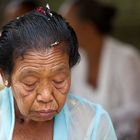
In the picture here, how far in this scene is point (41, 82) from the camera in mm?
3057

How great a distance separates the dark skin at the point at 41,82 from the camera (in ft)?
9.98

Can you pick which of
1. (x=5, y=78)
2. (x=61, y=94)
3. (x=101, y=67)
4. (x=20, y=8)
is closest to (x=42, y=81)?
(x=61, y=94)

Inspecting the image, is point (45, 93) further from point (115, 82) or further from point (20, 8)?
point (20, 8)

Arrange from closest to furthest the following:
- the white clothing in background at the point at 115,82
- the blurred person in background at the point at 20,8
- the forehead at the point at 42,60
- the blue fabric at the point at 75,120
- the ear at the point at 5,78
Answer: the forehead at the point at 42,60
the ear at the point at 5,78
the blue fabric at the point at 75,120
the white clothing in background at the point at 115,82
the blurred person in background at the point at 20,8

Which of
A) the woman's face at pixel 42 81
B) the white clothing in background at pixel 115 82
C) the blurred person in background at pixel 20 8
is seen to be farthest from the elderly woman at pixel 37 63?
the blurred person in background at pixel 20 8

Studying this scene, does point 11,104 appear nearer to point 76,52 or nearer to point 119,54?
point 76,52

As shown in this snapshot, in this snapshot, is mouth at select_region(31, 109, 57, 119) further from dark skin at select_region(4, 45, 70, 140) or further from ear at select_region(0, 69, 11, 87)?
ear at select_region(0, 69, 11, 87)

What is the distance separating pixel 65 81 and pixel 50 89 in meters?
0.09

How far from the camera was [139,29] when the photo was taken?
707cm

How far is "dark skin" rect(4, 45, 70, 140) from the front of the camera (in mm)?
3043

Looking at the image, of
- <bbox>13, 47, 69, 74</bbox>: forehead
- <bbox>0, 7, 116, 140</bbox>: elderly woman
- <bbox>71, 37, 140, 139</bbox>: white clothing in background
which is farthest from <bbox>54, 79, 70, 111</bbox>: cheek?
<bbox>71, 37, 140, 139</bbox>: white clothing in background

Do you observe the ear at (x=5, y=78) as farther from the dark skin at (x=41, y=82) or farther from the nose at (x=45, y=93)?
the nose at (x=45, y=93)

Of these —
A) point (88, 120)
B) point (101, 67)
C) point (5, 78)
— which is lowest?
point (101, 67)

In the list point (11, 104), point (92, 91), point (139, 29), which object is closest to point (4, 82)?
point (11, 104)
